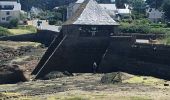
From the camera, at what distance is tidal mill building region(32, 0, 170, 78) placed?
48.9 metres

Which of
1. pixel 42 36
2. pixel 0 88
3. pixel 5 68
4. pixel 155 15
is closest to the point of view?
pixel 0 88

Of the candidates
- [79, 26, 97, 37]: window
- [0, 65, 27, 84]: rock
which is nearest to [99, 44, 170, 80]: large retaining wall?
[79, 26, 97, 37]: window

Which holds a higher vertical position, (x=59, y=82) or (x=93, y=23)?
(x=93, y=23)

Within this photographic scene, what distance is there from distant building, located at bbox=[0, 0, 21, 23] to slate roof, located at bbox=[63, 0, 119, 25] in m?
57.9

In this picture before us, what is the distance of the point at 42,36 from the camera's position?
7794 centimetres

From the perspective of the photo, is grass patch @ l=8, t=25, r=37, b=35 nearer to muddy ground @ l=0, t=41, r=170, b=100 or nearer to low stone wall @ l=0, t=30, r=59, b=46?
low stone wall @ l=0, t=30, r=59, b=46

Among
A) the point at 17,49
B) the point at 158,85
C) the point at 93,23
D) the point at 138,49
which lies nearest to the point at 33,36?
the point at 17,49

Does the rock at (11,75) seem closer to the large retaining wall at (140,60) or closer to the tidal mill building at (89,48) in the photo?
the tidal mill building at (89,48)

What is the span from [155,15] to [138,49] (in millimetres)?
59988

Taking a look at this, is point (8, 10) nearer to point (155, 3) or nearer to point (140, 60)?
point (155, 3)

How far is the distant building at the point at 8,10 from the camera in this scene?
11131cm

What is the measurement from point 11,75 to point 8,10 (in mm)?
70400

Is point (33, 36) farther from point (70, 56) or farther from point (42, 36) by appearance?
point (70, 56)

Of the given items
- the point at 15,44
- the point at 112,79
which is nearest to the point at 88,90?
the point at 112,79
